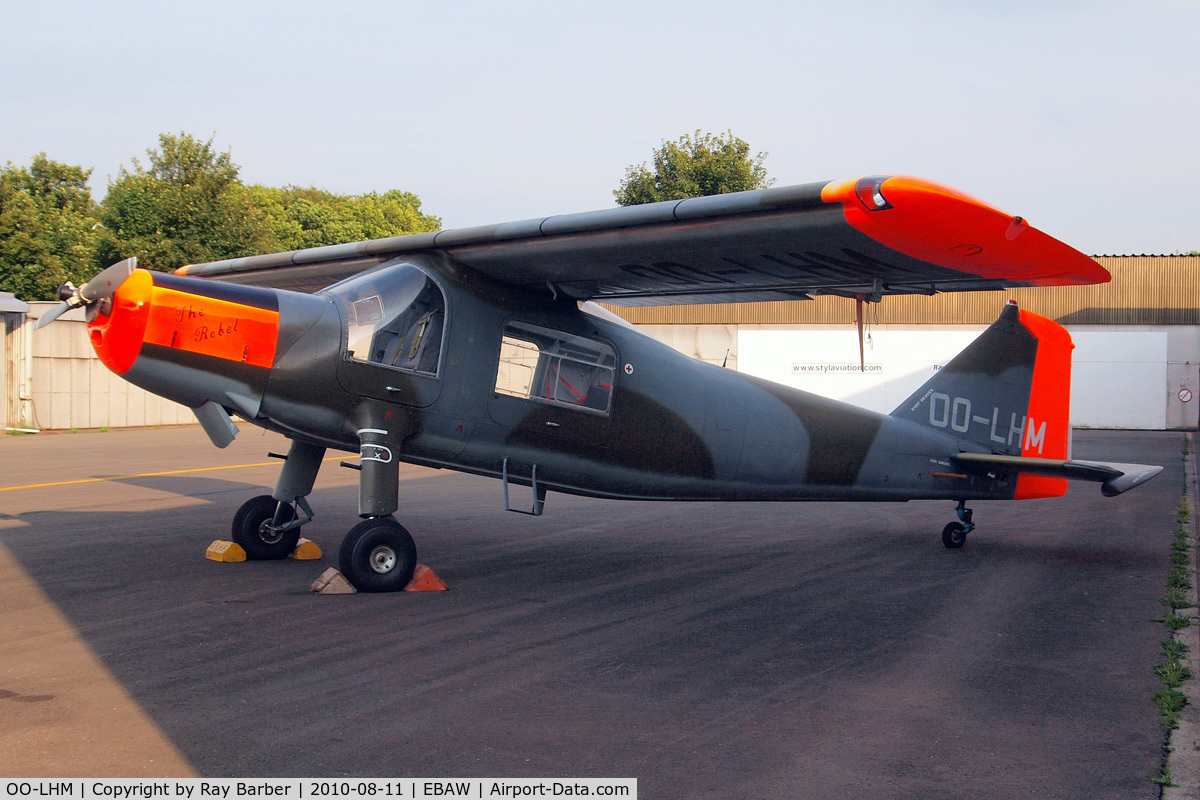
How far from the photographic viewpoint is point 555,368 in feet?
29.2

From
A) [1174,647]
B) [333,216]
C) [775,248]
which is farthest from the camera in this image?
[333,216]

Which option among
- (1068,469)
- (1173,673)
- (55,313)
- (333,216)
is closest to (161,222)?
(55,313)

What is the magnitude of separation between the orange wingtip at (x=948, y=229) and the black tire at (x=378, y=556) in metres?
4.26

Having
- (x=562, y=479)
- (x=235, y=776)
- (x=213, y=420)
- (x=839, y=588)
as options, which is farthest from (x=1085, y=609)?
(x=213, y=420)

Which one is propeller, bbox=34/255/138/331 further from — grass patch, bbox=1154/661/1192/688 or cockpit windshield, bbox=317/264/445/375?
grass patch, bbox=1154/661/1192/688

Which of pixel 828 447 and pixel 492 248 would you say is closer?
pixel 492 248

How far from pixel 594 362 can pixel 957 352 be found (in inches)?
1271

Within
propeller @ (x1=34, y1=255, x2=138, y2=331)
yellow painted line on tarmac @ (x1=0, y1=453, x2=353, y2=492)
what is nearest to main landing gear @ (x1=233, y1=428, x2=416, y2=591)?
propeller @ (x1=34, y1=255, x2=138, y2=331)

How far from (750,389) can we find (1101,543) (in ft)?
15.8

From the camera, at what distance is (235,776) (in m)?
4.09

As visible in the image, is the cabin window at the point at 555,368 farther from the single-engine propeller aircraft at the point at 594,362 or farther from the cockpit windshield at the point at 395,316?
the cockpit windshield at the point at 395,316

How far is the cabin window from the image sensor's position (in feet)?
28.6

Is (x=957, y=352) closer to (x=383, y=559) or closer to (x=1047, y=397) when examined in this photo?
(x=1047, y=397)

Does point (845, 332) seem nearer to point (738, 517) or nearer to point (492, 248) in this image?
point (738, 517)
